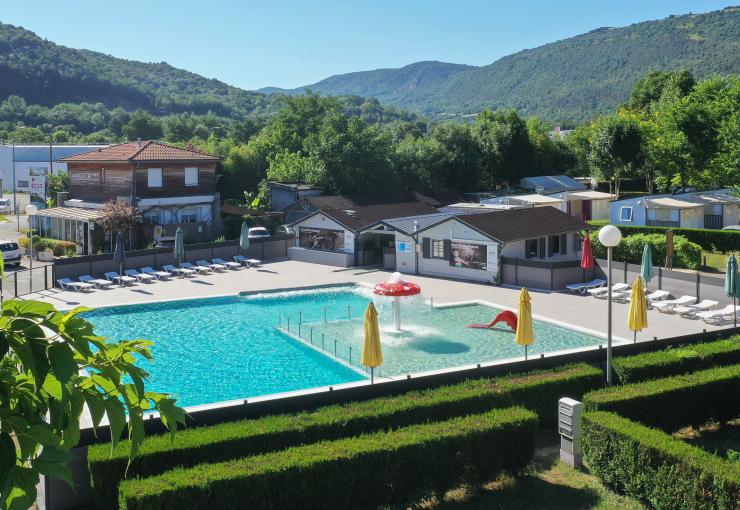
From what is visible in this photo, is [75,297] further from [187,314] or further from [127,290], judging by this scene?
[187,314]

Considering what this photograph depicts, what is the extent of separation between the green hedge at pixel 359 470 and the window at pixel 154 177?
3187 centimetres

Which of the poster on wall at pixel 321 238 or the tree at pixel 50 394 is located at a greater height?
the tree at pixel 50 394

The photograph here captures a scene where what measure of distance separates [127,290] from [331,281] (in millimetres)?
8413

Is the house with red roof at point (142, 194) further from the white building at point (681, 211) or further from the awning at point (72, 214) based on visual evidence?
the white building at point (681, 211)

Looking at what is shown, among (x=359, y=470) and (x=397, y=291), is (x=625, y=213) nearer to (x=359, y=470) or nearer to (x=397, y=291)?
(x=397, y=291)

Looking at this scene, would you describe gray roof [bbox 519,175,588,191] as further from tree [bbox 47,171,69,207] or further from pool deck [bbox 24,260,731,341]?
tree [bbox 47,171,69,207]

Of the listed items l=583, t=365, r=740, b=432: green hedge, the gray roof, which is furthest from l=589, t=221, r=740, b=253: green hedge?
l=583, t=365, r=740, b=432: green hedge

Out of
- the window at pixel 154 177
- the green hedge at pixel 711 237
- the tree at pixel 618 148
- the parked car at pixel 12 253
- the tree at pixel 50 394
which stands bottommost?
the parked car at pixel 12 253

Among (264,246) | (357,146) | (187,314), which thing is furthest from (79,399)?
(357,146)

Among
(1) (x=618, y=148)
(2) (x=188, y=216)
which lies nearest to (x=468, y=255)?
(2) (x=188, y=216)

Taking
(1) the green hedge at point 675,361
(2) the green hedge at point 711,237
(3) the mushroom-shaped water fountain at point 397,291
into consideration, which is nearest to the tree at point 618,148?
(2) the green hedge at point 711,237

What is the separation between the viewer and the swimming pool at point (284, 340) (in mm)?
19062

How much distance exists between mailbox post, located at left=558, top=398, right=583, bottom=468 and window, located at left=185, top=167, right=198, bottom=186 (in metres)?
33.1

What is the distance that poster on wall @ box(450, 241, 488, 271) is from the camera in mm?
31594
